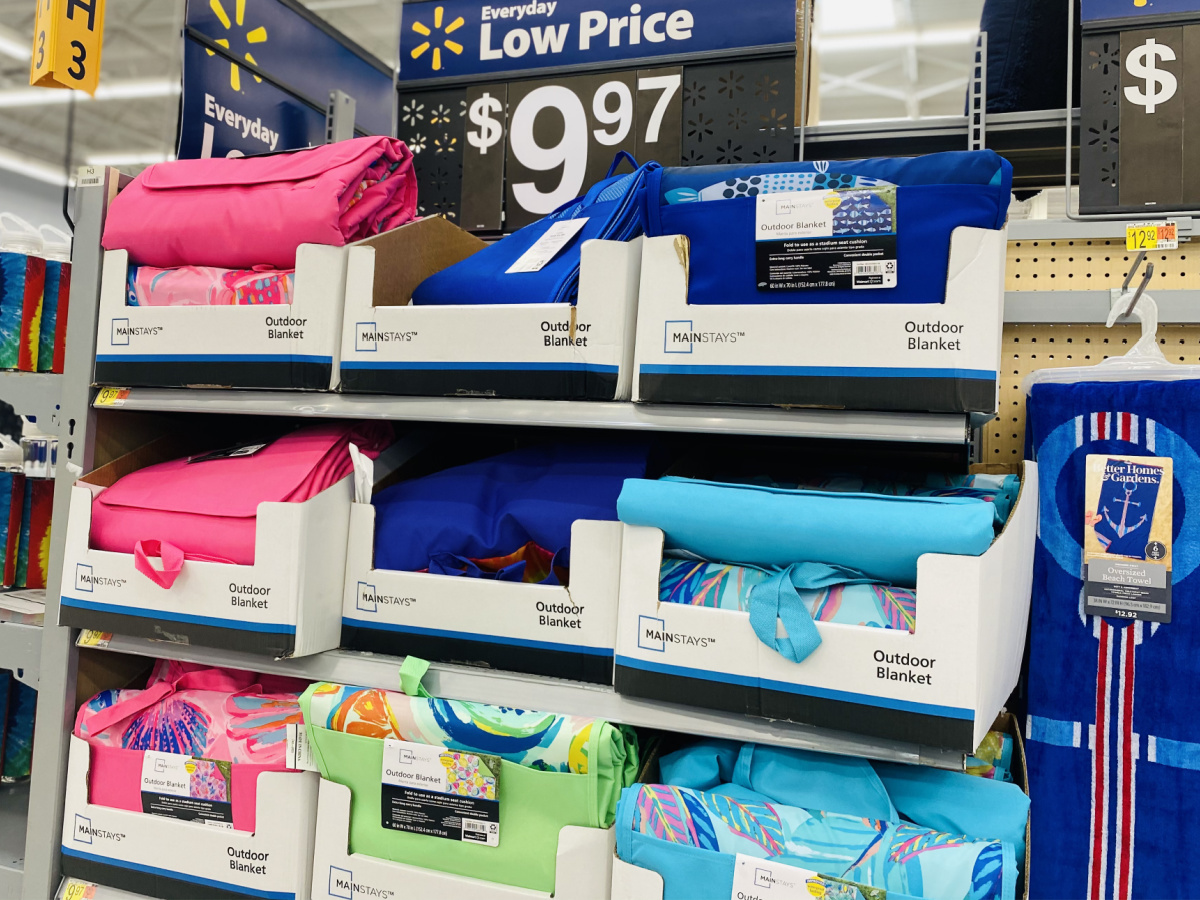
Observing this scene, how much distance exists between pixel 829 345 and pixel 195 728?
1.26 m

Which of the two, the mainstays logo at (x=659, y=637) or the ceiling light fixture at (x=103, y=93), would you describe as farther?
the ceiling light fixture at (x=103, y=93)

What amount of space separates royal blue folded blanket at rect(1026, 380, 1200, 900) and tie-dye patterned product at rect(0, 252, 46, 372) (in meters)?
2.03

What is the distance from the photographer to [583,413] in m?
1.25

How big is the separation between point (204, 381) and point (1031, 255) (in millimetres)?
1638

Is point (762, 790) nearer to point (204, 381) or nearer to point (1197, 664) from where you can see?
point (1197, 664)

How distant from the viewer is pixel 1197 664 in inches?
51.3

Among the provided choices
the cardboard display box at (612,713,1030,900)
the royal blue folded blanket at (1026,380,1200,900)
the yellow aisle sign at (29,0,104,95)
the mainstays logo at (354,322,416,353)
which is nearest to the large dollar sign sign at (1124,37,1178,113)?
the royal blue folded blanket at (1026,380,1200,900)

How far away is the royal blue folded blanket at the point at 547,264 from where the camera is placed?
4.30 feet

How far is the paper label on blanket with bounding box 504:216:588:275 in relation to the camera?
134cm

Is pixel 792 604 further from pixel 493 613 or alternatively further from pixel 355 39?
pixel 355 39

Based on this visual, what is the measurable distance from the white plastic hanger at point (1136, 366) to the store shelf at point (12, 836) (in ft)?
6.90

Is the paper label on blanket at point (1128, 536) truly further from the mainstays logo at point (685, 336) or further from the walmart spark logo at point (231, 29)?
the walmart spark logo at point (231, 29)

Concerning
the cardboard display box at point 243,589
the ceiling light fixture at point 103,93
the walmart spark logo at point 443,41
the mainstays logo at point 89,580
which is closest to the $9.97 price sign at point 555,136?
the walmart spark logo at point 443,41

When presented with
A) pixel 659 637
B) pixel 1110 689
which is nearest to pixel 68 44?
pixel 659 637
